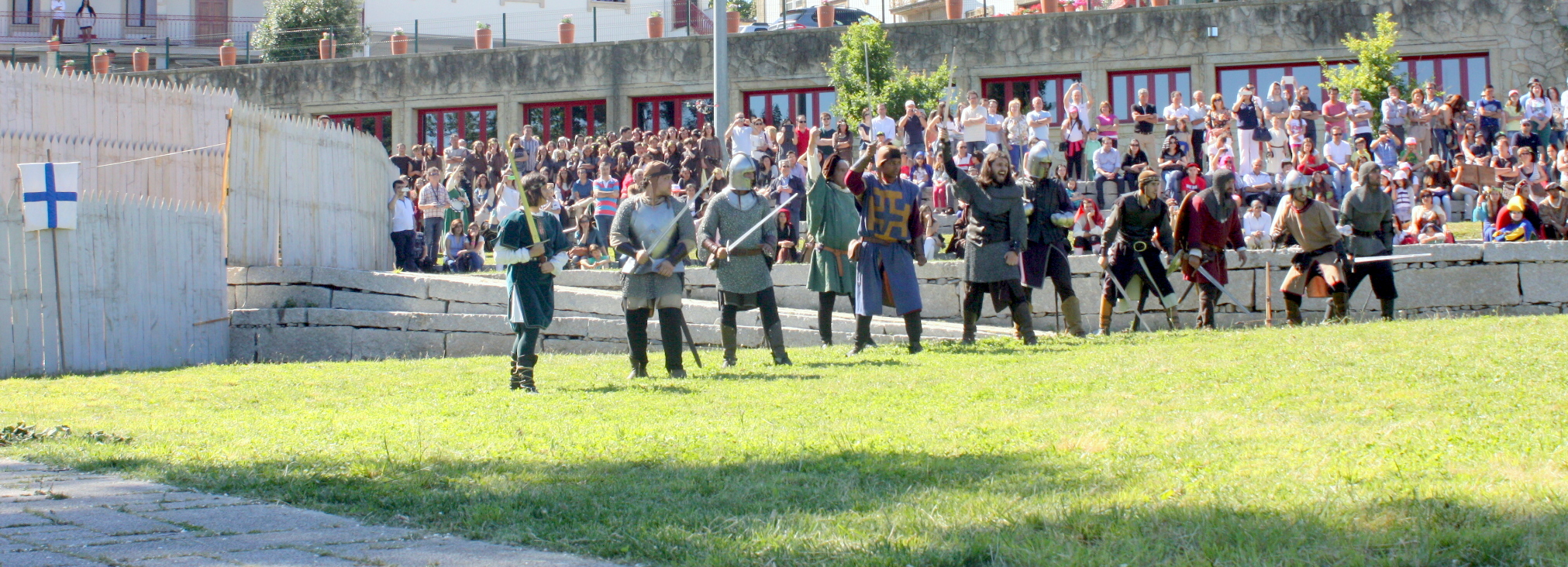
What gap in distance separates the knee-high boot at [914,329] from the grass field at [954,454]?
53 centimetres

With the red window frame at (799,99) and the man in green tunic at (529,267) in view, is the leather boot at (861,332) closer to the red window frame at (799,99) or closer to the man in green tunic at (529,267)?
the man in green tunic at (529,267)

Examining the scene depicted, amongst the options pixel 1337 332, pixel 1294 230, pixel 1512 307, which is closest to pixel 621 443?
pixel 1337 332

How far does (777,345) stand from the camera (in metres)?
10.6

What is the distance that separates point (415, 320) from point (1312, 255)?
8.90 metres

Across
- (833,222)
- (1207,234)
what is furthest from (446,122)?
(833,222)

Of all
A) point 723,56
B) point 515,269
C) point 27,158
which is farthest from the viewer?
point 723,56

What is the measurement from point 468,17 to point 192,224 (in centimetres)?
2470

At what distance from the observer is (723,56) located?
70.9 feet

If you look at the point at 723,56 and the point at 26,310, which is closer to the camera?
the point at 26,310

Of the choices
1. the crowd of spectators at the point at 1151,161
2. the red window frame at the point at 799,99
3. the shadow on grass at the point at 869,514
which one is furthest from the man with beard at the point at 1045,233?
the red window frame at the point at 799,99

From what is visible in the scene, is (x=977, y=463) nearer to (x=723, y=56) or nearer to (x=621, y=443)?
(x=621, y=443)

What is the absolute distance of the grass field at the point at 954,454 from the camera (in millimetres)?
4391

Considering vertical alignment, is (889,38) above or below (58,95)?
above

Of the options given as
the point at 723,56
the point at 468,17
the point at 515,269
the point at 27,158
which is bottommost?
the point at 515,269
